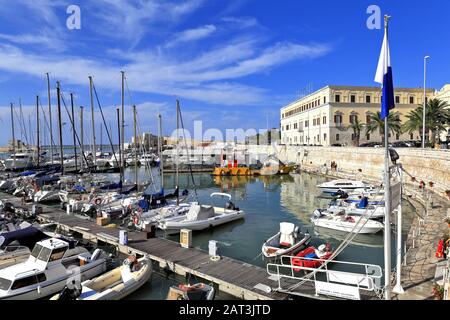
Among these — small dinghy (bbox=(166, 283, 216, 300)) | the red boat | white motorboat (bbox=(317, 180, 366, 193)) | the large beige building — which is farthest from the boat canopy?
the large beige building

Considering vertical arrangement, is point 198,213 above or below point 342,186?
above

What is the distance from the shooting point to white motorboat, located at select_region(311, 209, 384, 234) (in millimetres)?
22391

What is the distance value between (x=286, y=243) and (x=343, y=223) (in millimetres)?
6862

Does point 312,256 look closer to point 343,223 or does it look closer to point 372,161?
point 343,223

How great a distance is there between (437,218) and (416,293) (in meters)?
13.6

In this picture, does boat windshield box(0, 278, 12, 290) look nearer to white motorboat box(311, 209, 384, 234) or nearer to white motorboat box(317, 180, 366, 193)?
white motorboat box(311, 209, 384, 234)

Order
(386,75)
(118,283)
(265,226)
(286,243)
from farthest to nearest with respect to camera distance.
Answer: (265,226), (286,243), (118,283), (386,75)

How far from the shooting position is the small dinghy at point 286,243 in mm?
17750

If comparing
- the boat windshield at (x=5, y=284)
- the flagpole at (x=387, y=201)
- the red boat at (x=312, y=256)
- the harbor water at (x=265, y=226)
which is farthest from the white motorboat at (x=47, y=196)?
the flagpole at (x=387, y=201)

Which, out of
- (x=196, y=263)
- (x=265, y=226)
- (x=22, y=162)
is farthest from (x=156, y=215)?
(x=22, y=162)

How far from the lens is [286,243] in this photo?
18.8 m

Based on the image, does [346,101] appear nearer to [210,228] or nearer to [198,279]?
[210,228]

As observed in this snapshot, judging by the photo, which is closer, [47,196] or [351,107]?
[47,196]

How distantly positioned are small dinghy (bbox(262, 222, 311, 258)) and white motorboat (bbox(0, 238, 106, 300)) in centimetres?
922
